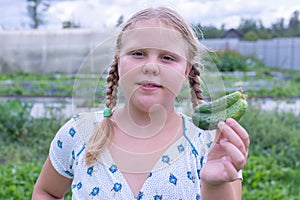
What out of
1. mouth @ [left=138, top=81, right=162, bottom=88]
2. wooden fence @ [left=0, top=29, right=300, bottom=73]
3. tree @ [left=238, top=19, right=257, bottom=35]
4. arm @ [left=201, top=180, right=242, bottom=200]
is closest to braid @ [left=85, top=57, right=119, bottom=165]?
mouth @ [left=138, top=81, right=162, bottom=88]

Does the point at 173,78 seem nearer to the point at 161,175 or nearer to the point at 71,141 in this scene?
the point at 161,175

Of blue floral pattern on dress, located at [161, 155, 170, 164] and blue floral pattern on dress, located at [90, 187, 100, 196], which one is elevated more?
blue floral pattern on dress, located at [161, 155, 170, 164]

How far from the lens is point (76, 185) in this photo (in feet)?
5.15

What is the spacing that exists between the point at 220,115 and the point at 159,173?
0.36 metres

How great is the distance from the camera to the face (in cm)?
129

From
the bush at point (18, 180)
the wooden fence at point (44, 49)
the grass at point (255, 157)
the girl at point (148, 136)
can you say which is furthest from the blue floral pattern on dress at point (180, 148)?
the wooden fence at point (44, 49)

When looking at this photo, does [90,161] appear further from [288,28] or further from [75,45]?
[288,28]

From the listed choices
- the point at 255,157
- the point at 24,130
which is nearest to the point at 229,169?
the point at 255,157

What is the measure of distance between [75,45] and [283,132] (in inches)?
346

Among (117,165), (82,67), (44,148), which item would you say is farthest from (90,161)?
(44,148)

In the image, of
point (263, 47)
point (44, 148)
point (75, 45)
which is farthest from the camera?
point (263, 47)

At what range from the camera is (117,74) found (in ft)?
5.03

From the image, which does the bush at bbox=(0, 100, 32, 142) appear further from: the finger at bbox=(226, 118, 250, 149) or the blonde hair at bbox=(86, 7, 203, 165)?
the finger at bbox=(226, 118, 250, 149)

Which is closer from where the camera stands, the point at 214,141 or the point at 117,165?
the point at 214,141
